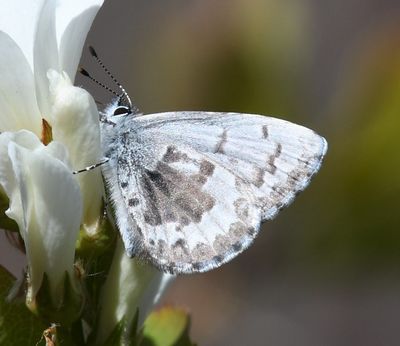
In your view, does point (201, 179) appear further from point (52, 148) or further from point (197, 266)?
point (52, 148)

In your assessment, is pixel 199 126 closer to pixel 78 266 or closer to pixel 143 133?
pixel 143 133

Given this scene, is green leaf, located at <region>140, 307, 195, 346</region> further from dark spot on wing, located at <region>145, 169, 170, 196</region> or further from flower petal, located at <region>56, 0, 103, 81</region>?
flower petal, located at <region>56, 0, 103, 81</region>

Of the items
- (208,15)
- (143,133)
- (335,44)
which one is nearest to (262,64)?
(208,15)

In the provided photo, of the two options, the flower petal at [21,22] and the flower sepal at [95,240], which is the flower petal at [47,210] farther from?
the flower petal at [21,22]

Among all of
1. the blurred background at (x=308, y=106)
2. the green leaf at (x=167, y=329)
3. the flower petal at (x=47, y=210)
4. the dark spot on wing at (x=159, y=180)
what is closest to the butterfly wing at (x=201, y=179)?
the dark spot on wing at (x=159, y=180)

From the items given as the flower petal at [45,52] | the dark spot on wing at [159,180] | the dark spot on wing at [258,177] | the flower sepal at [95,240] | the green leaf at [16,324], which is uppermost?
the flower petal at [45,52]

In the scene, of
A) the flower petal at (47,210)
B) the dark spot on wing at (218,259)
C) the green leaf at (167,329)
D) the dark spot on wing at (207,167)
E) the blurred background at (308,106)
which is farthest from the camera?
the blurred background at (308,106)
